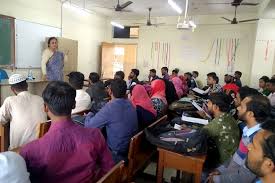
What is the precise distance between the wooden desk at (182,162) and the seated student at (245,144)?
6.0 inches

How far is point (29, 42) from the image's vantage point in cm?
593

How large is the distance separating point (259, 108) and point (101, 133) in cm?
138

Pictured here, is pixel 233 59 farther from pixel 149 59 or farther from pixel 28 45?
pixel 28 45

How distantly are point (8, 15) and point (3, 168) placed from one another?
18.0ft

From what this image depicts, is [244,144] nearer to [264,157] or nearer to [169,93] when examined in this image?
[264,157]

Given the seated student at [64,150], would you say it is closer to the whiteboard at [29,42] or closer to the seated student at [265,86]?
the seated student at [265,86]

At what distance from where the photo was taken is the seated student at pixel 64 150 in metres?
1.20

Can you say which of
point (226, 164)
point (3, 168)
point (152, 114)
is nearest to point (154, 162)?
point (152, 114)

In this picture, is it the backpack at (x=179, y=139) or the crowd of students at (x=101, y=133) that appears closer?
the crowd of students at (x=101, y=133)

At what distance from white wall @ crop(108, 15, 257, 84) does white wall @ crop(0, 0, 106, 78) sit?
3.62ft

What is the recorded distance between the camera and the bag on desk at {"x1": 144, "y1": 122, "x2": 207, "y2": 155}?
81.0 inches

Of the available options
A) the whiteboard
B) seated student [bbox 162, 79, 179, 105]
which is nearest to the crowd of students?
seated student [bbox 162, 79, 179, 105]

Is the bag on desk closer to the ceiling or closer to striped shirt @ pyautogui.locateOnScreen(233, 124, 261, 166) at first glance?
striped shirt @ pyautogui.locateOnScreen(233, 124, 261, 166)

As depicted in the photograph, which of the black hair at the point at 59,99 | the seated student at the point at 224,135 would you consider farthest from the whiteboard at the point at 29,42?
the seated student at the point at 224,135
